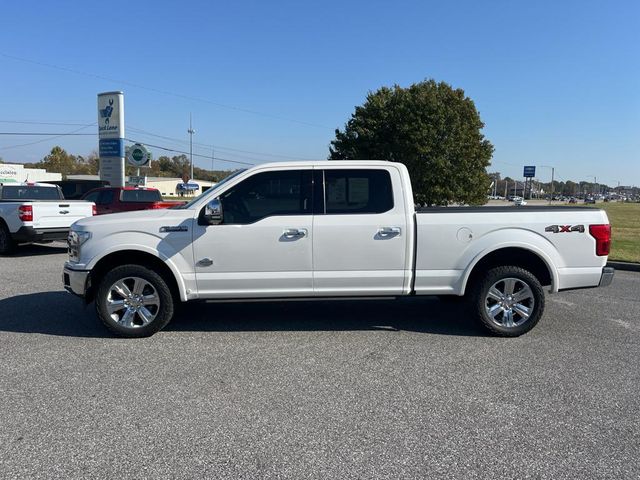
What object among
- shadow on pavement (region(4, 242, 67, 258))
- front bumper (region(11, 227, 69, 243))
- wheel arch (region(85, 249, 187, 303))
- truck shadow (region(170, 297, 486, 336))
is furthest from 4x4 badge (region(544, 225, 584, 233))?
shadow on pavement (region(4, 242, 67, 258))

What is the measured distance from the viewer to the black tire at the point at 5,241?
446 inches

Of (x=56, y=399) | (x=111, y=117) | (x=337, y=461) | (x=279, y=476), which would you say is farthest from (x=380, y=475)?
(x=111, y=117)

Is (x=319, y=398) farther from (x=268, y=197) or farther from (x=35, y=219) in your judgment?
(x=35, y=219)

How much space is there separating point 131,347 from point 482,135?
2985 cm

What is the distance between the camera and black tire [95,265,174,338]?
518 cm

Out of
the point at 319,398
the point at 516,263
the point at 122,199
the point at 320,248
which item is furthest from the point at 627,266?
the point at 122,199

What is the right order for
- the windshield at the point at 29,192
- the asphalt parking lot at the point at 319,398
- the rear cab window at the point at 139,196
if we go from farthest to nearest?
the rear cab window at the point at 139,196
the windshield at the point at 29,192
the asphalt parking lot at the point at 319,398

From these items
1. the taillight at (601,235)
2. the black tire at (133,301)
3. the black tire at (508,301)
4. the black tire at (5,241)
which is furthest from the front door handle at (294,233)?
the black tire at (5,241)

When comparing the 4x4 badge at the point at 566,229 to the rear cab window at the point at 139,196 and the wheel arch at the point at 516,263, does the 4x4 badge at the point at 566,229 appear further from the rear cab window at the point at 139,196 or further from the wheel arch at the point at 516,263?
the rear cab window at the point at 139,196

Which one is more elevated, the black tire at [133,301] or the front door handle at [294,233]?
the front door handle at [294,233]

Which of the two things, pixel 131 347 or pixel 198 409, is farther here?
pixel 131 347

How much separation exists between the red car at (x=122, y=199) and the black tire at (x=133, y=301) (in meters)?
8.65

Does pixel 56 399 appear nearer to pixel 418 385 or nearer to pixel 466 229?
pixel 418 385

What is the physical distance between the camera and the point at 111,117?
75.2ft
